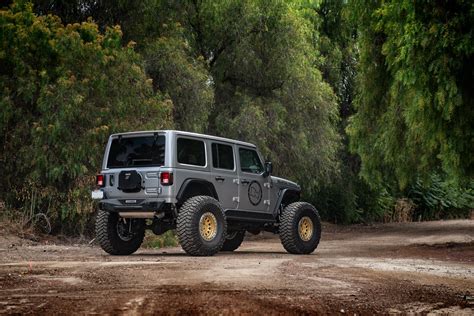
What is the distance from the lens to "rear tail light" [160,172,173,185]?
42.0ft

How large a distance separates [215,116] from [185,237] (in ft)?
36.9

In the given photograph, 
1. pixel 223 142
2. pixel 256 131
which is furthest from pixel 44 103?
pixel 256 131

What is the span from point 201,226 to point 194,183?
3.01 ft

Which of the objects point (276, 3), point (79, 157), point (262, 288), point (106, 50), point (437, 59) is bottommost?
point (262, 288)

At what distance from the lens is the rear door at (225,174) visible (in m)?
14.0

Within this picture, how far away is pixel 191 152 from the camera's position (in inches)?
531

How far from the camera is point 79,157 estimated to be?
1684cm

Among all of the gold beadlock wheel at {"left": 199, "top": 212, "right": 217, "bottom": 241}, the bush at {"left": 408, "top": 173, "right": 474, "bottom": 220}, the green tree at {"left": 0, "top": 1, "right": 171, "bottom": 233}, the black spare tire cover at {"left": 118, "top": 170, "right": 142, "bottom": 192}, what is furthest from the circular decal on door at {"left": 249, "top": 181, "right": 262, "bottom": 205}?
the bush at {"left": 408, "top": 173, "right": 474, "bottom": 220}

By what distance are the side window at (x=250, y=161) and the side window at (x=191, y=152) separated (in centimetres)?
120

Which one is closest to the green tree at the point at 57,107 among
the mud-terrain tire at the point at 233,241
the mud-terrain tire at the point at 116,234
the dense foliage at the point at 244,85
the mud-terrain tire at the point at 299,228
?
the dense foliage at the point at 244,85

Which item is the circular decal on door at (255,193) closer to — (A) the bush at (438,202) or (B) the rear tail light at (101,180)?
(B) the rear tail light at (101,180)

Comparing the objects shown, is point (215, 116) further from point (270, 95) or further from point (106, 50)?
point (106, 50)

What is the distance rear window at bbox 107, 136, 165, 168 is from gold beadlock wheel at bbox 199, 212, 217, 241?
128 cm

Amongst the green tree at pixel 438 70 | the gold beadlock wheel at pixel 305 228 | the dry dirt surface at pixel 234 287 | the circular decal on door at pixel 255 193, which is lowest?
the dry dirt surface at pixel 234 287
